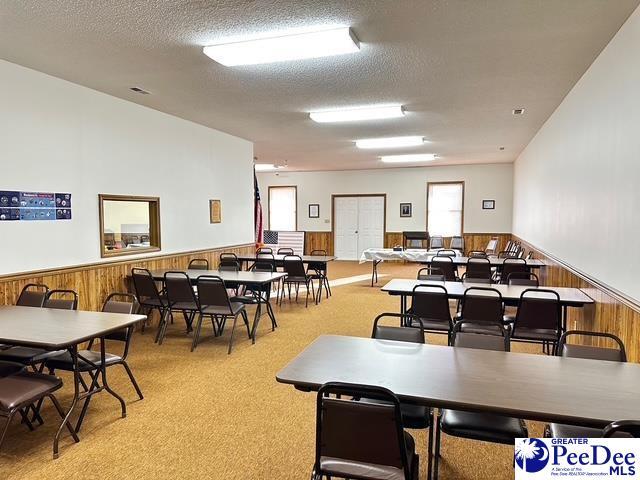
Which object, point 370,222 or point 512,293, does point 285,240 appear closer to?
point 370,222

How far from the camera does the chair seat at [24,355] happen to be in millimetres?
3098

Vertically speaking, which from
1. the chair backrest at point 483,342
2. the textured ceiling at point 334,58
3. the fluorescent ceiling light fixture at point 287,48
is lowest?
the chair backrest at point 483,342

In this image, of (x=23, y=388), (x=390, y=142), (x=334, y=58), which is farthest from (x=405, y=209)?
(x=23, y=388)

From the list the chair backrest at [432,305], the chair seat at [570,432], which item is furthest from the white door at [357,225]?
the chair seat at [570,432]

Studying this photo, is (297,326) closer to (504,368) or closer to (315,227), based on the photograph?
(504,368)

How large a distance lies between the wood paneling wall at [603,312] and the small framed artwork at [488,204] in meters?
6.47

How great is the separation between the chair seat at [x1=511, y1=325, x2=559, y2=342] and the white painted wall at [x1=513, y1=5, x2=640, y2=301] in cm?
61

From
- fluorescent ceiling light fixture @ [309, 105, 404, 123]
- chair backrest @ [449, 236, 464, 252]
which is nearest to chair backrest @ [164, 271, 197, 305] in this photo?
fluorescent ceiling light fixture @ [309, 105, 404, 123]

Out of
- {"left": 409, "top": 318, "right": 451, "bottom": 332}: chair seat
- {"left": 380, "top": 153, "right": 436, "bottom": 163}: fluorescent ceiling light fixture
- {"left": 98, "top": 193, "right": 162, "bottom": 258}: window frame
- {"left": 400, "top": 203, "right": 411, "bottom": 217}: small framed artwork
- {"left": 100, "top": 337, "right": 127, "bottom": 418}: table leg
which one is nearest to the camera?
{"left": 100, "top": 337, "right": 127, "bottom": 418}: table leg

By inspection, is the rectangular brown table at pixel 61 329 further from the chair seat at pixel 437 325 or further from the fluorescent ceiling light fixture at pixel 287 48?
the chair seat at pixel 437 325

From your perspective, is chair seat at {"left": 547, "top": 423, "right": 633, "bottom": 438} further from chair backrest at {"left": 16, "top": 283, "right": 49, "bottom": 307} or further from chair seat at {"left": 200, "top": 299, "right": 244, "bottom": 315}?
chair backrest at {"left": 16, "top": 283, "right": 49, "bottom": 307}

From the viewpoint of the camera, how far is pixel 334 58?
3.74 metres

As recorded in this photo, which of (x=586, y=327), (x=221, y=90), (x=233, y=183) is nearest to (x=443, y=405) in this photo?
(x=586, y=327)

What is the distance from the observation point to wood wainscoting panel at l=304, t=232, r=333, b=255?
13148mm
